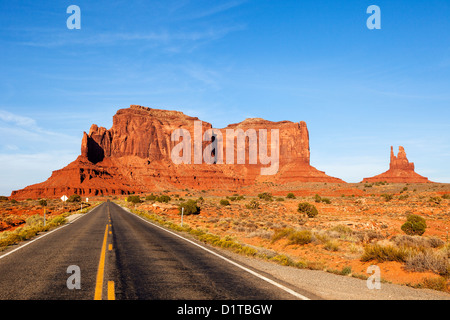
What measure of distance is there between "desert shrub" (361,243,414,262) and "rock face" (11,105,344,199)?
124400 millimetres

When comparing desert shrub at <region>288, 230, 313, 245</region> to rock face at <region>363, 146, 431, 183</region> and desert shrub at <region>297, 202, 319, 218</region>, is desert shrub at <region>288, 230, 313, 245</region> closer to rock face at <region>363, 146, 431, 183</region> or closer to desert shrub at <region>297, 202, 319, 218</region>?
desert shrub at <region>297, 202, 319, 218</region>

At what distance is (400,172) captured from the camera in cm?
17200

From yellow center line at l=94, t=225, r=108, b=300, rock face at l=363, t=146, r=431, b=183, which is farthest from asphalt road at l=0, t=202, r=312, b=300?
rock face at l=363, t=146, r=431, b=183

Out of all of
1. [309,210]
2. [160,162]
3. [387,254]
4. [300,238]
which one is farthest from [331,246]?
[160,162]

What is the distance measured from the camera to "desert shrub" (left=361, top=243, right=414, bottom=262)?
382 inches

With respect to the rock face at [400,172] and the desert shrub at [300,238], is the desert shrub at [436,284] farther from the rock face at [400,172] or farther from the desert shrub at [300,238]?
the rock face at [400,172]

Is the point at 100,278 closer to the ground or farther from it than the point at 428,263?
closer to the ground

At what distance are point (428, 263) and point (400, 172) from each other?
18665 cm

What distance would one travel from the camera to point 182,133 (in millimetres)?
169875

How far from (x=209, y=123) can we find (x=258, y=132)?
103ft

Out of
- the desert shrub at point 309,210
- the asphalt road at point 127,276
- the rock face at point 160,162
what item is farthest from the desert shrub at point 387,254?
the rock face at point 160,162

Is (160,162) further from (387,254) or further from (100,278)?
(100,278)
